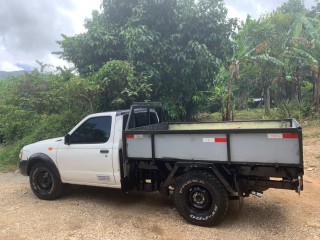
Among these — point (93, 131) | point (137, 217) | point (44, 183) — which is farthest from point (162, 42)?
point (137, 217)

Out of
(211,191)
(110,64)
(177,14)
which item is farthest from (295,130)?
(177,14)

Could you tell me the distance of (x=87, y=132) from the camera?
567 centimetres

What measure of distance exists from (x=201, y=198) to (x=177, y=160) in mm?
707

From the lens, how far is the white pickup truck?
420 centimetres

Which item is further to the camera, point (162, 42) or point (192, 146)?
point (162, 42)

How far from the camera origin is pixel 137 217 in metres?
5.08

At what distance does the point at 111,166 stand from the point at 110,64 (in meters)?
4.62

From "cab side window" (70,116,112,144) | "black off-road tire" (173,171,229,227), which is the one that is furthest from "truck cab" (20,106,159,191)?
"black off-road tire" (173,171,229,227)

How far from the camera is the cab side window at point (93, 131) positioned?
5.48 metres

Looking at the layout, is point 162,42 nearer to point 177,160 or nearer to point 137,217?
point 177,160

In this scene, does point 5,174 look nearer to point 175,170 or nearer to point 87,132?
point 87,132

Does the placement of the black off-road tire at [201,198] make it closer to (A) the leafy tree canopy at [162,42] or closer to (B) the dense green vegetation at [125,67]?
(B) the dense green vegetation at [125,67]

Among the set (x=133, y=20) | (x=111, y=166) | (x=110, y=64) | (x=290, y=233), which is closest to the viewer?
(x=290, y=233)

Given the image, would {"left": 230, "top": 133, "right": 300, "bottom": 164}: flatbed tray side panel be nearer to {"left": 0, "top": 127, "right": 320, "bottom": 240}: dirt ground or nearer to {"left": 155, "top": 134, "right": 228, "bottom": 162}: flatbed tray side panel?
{"left": 155, "top": 134, "right": 228, "bottom": 162}: flatbed tray side panel
